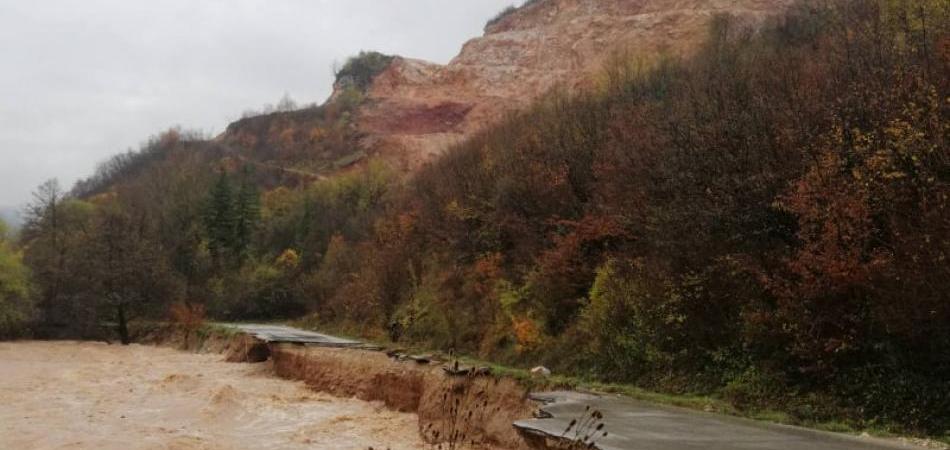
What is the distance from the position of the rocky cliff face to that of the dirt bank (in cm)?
4209

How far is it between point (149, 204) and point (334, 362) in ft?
172

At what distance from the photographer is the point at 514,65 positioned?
7444 centimetres

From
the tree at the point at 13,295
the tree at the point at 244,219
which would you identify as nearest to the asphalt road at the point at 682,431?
the tree at the point at 13,295

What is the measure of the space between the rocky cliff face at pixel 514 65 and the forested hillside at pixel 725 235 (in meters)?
25.6

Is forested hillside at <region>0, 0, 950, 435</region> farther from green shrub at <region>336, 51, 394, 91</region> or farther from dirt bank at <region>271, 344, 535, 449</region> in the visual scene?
green shrub at <region>336, 51, 394, 91</region>

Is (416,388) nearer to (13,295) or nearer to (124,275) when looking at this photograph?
(124,275)

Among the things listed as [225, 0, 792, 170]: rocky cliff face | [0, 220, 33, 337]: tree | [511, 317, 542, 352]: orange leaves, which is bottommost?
[0, 220, 33, 337]: tree

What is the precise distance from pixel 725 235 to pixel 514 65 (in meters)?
62.5

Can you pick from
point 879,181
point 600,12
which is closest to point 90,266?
point 879,181

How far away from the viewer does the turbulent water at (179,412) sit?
1364cm

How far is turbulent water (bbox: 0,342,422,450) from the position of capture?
13.6m

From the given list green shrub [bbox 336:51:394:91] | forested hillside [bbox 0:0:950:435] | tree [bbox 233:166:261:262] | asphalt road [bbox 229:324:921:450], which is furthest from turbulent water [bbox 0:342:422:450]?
green shrub [bbox 336:51:394:91]

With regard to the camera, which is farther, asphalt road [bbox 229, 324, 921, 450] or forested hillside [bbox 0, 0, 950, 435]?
forested hillside [bbox 0, 0, 950, 435]

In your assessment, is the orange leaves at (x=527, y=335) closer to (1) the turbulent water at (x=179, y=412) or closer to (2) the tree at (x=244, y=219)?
(1) the turbulent water at (x=179, y=412)
